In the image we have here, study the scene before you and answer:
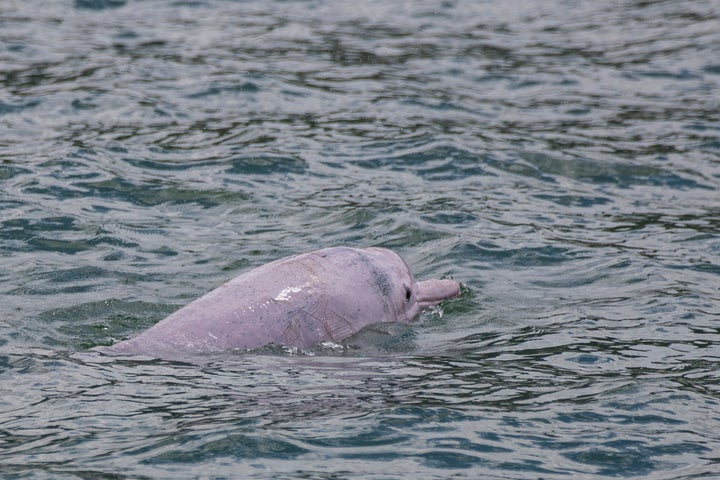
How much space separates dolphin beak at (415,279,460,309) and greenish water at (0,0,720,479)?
0.14 meters

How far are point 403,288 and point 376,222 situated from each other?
8.94 ft

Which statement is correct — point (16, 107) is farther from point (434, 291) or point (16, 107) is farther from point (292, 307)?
point (292, 307)

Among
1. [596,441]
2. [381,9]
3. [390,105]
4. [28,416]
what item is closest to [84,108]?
[390,105]

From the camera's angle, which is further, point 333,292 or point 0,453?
point 333,292

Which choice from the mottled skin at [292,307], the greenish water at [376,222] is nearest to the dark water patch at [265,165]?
the greenish water at [376,222]

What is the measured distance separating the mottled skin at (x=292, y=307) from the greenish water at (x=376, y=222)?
18 centimetres

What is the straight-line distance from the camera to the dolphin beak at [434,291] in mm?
9484

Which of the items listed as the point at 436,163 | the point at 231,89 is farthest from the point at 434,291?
the point at 231,89

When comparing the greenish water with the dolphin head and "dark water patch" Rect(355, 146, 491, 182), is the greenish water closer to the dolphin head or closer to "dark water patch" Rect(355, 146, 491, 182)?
"dark water patch" Rect(355, 146, 491, 182)

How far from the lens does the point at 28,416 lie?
6910 millimetres

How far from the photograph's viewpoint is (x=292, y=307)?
830cm

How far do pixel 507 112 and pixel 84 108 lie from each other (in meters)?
5.06

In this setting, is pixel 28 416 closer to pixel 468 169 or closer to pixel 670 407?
pixel 670 407

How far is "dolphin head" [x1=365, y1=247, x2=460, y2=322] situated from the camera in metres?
9.00
